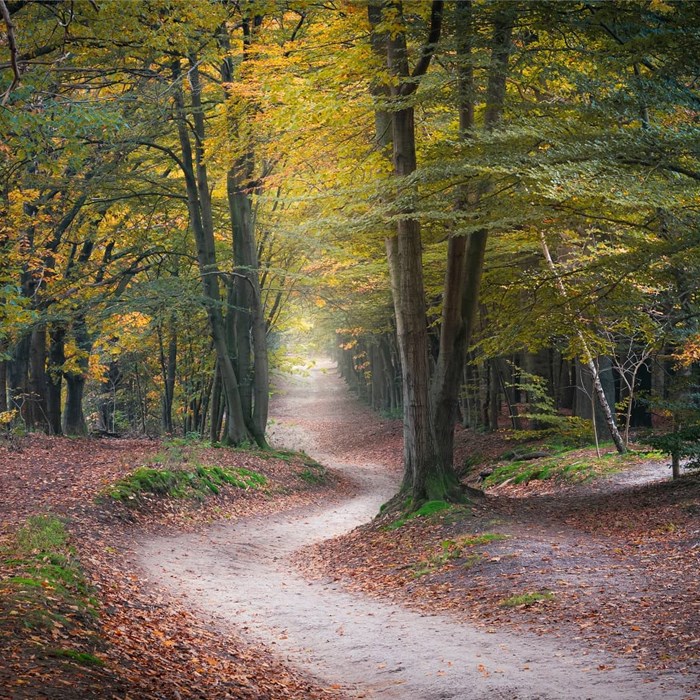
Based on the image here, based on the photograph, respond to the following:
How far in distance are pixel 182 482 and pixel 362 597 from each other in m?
6.56

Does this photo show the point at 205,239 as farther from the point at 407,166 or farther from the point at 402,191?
the point at 402,191

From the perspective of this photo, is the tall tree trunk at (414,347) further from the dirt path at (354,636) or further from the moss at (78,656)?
the moss at (78,656)

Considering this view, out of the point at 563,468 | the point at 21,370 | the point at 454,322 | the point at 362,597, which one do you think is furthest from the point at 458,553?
the point at 21,370

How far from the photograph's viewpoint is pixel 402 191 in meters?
11.0

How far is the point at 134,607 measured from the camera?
8086 millimetres

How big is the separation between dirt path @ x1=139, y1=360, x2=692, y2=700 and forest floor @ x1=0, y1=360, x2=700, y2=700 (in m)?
0.03

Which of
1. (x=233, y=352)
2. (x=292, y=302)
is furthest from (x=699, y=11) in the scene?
(x=292, y=302)

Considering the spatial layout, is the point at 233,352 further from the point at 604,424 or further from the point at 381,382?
the point at 381,382

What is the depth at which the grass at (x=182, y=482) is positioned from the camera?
13.7 m

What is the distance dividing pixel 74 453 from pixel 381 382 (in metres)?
27.2

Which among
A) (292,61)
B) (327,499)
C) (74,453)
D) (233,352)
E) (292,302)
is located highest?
(292,61)

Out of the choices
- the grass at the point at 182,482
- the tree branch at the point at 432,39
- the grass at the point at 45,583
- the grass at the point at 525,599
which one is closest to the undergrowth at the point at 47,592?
the grass at the point at 45,583

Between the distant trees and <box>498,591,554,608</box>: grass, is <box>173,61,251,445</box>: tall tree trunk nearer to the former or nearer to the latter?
the distant trees

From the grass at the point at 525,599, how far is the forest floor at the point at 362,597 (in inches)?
0.9
